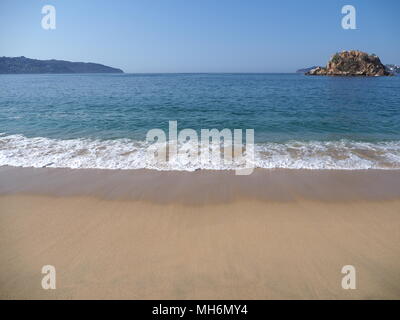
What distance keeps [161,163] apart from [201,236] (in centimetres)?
381

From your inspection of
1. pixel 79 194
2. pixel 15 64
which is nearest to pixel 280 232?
pixel 79 194

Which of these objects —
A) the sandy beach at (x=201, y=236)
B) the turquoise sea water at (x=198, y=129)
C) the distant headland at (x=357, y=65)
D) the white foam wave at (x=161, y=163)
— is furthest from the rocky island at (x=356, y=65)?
the sandy beach at (x=201, y=236)

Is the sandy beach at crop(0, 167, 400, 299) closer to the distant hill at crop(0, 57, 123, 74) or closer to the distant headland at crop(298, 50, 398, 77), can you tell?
the distant headland at crop(298, 50, 398, 77)

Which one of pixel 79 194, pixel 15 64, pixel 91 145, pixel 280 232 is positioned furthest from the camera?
pixel 15 64

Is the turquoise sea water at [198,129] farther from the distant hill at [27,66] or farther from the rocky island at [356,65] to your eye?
the distant hill at [27,66]

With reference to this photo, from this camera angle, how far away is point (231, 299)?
310 centimetres

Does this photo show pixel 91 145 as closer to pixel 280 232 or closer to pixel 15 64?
pixel 280 232

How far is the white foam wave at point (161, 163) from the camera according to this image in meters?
7.35

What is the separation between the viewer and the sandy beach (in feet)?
10.7

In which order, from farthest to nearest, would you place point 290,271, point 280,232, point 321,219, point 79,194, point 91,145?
1. point 91,145
2. point 79,194
3. point 321,219
4. point 280,232
5. point 290,271

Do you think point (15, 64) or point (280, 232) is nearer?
point (280, 232)

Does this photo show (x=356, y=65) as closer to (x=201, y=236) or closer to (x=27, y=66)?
(x=201, y=236)

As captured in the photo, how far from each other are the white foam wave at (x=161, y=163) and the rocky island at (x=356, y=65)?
97.4 meters
